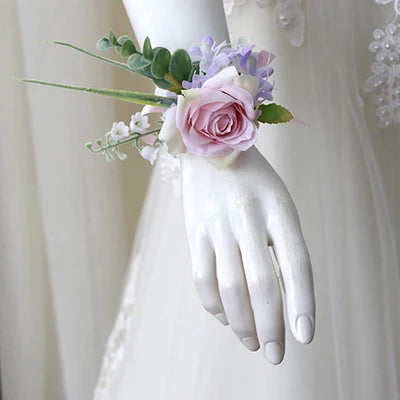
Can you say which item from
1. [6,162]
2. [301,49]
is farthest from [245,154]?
[6,162]

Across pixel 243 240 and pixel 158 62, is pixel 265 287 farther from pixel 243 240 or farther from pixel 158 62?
pixel 158 62

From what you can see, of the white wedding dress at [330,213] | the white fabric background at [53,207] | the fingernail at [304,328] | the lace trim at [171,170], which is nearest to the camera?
the fingernail at [304,328]

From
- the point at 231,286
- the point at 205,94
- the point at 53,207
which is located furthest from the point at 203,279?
the point at 53,207

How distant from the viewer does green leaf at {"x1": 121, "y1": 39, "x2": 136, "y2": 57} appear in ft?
1.47

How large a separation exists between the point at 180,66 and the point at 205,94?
0.14 feet

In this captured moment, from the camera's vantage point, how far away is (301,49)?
0.60 m

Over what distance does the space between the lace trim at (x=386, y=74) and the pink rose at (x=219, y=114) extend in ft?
0.70

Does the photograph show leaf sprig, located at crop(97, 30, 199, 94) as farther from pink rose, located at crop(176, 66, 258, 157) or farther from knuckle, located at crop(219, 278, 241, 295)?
knuckle, located at crop(219, 278, 241, 295)

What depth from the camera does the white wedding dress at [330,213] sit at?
23.0 inches

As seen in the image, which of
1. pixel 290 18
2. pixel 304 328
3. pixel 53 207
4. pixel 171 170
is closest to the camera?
pixel 304 328

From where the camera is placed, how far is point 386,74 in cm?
60

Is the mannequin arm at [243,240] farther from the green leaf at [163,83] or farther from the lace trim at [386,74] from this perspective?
the lace trim at [386,74]

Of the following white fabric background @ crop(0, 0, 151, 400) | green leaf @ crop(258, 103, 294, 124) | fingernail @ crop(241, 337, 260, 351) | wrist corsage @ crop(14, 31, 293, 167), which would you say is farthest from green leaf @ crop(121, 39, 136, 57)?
white fabric background @ crop(0, 0, 151, 400)

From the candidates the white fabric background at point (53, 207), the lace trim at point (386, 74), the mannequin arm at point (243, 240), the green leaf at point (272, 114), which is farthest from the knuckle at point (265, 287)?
the white fabric background at point (53, 207)
